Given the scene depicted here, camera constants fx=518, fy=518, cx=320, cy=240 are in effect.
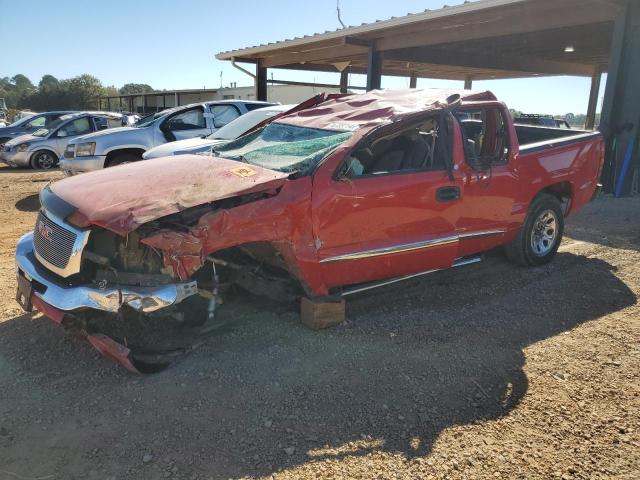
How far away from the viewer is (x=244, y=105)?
10.7 m

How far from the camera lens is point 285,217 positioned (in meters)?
3.60

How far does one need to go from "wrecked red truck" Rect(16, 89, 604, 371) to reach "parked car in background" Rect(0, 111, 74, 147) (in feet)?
50.5

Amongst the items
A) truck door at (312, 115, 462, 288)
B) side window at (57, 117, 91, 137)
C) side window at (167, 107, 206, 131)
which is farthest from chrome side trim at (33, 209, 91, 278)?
side window at (57, 117, 91, 137)

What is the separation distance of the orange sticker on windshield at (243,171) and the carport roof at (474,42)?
787cm

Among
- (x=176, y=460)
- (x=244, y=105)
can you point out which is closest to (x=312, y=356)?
(x=176, y=460)

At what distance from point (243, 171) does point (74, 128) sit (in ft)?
42.5

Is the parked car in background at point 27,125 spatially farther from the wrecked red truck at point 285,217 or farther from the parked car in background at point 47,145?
the wrecked red truck at point 285,217

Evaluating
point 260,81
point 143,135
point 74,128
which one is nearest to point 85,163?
point 143,135

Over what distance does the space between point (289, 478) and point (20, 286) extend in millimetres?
2522

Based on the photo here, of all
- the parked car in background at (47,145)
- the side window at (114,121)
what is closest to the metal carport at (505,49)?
the side window at (114,121)

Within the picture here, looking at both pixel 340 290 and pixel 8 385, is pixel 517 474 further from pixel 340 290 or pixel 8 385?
pixel 8 385

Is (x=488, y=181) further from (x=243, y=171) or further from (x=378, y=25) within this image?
(x=378, y=25)

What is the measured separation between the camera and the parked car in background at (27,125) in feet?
55.9

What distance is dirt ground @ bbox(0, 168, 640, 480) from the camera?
271cm
